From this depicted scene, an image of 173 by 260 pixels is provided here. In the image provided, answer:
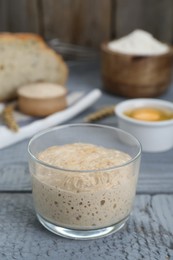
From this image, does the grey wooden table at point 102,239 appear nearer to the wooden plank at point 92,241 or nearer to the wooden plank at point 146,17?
the wooden plank at point 92,241

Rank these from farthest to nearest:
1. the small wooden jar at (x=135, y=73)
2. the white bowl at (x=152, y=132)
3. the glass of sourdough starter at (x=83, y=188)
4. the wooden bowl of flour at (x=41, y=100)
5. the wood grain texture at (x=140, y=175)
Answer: the small wooden jar at (x=135, y=73) < the wooden bowl of flour at (x=41, y=100) < the white bowl at (x=152, y=132) < the wood grain texture at (x=140, y=175) < the glass of sourdough starter at (x=83, y=188)

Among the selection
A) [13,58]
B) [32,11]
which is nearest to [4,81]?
[13,58]

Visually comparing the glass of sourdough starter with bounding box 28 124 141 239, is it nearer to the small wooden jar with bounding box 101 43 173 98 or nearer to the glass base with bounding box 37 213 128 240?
the glass base with bounding box 37 213 128 240

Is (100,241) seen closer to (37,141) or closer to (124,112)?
(37,141)

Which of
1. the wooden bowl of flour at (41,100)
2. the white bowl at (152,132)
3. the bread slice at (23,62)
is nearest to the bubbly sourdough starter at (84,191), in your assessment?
the white bowl at (152,132)

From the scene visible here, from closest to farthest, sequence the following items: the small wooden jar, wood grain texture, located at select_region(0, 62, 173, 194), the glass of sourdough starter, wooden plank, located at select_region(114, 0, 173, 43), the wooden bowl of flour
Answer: the glass of sourdough starter, wood grain texture, located at select_region(0, 62, 173, 194), the wooden bowl of flour, the small wooden jar, wooden plank, located at select_region(114, 0, 173, 43)

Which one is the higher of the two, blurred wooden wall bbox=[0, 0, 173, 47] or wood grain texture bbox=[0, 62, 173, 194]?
blurred wooden wall bbox=[0, 0, 173, 47]

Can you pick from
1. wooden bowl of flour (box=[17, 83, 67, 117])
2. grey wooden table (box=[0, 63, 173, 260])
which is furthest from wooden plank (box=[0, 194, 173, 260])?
wooden bowl of flour (box=[17, 83, 67, 117])
